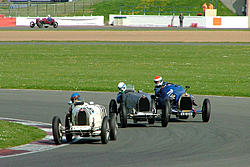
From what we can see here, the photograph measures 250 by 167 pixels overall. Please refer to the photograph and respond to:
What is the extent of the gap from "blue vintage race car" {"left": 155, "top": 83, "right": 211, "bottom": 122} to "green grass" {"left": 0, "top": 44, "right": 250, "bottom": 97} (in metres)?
8.39

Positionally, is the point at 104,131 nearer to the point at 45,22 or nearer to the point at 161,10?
the point at 45,22

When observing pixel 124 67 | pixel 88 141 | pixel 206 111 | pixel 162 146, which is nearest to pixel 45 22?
pixel 124 67

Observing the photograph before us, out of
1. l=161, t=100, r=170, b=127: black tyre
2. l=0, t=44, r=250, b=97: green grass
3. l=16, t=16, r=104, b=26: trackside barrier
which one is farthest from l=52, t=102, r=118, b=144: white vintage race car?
l=16, t=16, r=104, b=26: trackside barrier

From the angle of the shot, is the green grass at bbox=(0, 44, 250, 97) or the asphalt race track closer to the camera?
the asphalt race track

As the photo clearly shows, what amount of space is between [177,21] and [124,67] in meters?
51.0

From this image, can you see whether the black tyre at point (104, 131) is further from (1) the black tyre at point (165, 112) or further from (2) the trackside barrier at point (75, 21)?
(2) the trackside barrier at point (75, 21)

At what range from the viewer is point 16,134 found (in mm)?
15930

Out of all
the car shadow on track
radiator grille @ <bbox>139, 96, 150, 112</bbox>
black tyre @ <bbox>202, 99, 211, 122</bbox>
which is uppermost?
radiator grille @ <bbox>139, 96, 150, 112</bbox>

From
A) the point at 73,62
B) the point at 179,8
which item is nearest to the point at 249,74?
the point at 73,62

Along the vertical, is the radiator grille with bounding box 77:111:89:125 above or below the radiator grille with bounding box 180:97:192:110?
above

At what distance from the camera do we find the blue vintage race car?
60.3 feet

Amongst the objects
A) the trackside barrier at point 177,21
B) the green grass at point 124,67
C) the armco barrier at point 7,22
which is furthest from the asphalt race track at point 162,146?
the armco barrier at point 7,22

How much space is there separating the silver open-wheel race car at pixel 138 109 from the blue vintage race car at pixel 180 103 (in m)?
0.69

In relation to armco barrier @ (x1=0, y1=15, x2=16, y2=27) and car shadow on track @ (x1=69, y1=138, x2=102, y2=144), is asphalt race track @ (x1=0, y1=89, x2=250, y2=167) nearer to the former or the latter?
car shadow on track @ (x1=69, y1=138, x2=102, y2=144)
